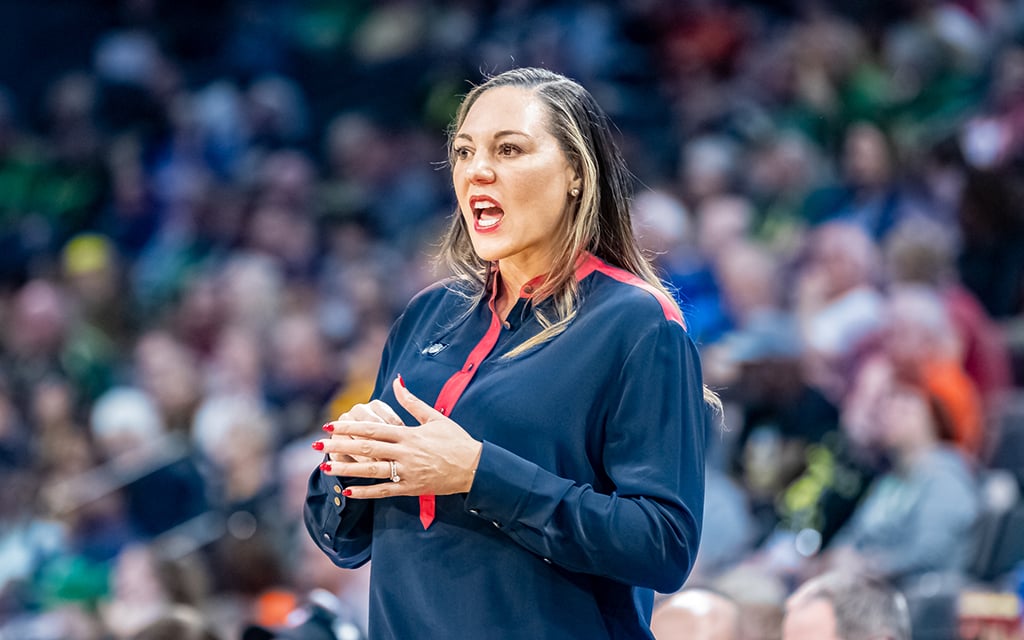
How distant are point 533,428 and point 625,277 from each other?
26 cm

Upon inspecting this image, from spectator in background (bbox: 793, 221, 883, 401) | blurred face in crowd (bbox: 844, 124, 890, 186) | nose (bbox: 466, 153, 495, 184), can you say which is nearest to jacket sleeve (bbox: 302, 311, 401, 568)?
nose (bbox: 466, 153, 495, 184)

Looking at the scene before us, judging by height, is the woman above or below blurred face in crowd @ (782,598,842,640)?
above

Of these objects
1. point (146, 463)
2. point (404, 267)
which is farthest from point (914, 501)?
point (404, 267)

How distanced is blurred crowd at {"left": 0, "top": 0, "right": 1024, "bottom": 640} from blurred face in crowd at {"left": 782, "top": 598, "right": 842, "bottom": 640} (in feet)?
1.22

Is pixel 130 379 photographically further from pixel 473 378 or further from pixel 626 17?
pixel 473 378

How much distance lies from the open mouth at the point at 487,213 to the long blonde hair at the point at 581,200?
93 mm

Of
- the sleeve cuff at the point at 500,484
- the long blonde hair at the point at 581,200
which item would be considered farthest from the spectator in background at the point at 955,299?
the sleeve cuff at the point at 500,484

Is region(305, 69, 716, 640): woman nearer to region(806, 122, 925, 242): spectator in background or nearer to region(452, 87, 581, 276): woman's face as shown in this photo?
region(452, 87, 581, 276): woman's face

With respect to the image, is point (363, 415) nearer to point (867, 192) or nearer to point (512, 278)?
point (512, 278)

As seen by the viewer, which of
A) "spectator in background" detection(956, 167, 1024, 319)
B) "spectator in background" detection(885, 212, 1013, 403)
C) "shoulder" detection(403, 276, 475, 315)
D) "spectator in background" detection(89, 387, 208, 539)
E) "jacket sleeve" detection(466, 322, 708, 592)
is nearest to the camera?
"jacket sleeve" detection(466, 322, 708, 592)

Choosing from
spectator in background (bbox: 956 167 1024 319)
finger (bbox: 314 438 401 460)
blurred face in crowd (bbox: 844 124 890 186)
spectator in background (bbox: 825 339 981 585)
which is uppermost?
finger (bbox: 314 438 401 460)

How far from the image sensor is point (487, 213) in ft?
6.34

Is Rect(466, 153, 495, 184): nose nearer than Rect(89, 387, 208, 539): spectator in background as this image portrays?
Yes

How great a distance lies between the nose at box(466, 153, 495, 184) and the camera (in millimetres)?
1905
